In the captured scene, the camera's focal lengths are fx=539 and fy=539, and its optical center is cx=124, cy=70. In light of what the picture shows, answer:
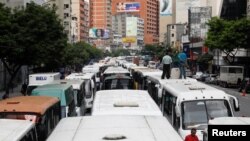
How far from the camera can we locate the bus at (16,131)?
7.92m

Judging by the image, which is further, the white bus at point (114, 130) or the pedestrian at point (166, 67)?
the pedestrian at point (166, 67)

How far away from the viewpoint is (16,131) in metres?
8.47

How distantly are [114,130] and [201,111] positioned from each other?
8.40m

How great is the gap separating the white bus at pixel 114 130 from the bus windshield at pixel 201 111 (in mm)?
6789

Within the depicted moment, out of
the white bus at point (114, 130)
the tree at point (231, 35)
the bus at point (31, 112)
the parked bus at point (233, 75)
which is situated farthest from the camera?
the tree at point (231, 35)

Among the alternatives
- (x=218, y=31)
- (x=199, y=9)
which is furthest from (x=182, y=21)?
(x=218, y=31)

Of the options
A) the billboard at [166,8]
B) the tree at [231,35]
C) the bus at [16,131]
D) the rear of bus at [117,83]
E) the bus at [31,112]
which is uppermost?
the billboard at [166,8]

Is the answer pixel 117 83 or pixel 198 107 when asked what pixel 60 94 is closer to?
pixel 117 83

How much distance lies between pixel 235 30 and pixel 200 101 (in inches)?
2073

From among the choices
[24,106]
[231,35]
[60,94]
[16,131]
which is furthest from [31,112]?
[231,35]

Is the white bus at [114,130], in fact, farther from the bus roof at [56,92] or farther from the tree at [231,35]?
the tree at [231,35]

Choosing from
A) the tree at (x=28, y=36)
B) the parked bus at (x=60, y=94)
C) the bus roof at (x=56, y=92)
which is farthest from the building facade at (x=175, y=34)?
the bus roof at (x=56, y=92)

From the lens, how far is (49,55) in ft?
153

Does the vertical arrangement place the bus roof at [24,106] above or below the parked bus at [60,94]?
above
